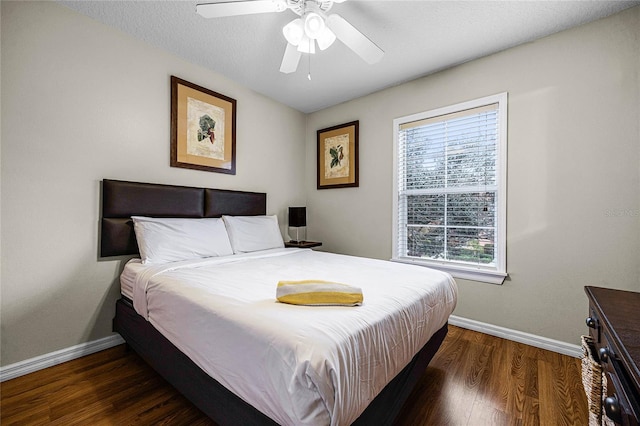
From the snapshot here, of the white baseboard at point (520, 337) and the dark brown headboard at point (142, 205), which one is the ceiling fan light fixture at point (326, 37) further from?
the white baseboard at point (520, 337)

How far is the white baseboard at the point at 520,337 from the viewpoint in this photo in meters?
2.15

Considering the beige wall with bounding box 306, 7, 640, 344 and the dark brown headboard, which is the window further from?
the dark brown headboard

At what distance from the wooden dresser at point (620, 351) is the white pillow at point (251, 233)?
256 cm

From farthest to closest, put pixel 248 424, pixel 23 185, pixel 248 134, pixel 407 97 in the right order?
pixel 248 134, pixel 407 97, pixel 23 185, pixel 248 424

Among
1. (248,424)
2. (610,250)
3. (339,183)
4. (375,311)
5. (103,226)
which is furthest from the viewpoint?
(339,183)

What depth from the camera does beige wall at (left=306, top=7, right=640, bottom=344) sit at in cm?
198

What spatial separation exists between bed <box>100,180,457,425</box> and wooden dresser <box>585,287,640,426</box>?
684 mm

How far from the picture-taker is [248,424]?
3.55 ft

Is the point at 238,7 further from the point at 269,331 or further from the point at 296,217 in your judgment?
the point at 296,217

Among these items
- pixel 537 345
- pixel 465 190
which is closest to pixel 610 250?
pixel 537 345

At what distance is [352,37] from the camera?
5.98 ft

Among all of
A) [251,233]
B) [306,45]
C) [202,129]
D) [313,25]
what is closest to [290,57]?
[306,45]

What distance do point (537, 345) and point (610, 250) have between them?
0.95m

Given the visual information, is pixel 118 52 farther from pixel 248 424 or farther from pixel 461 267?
pixel 461 267
